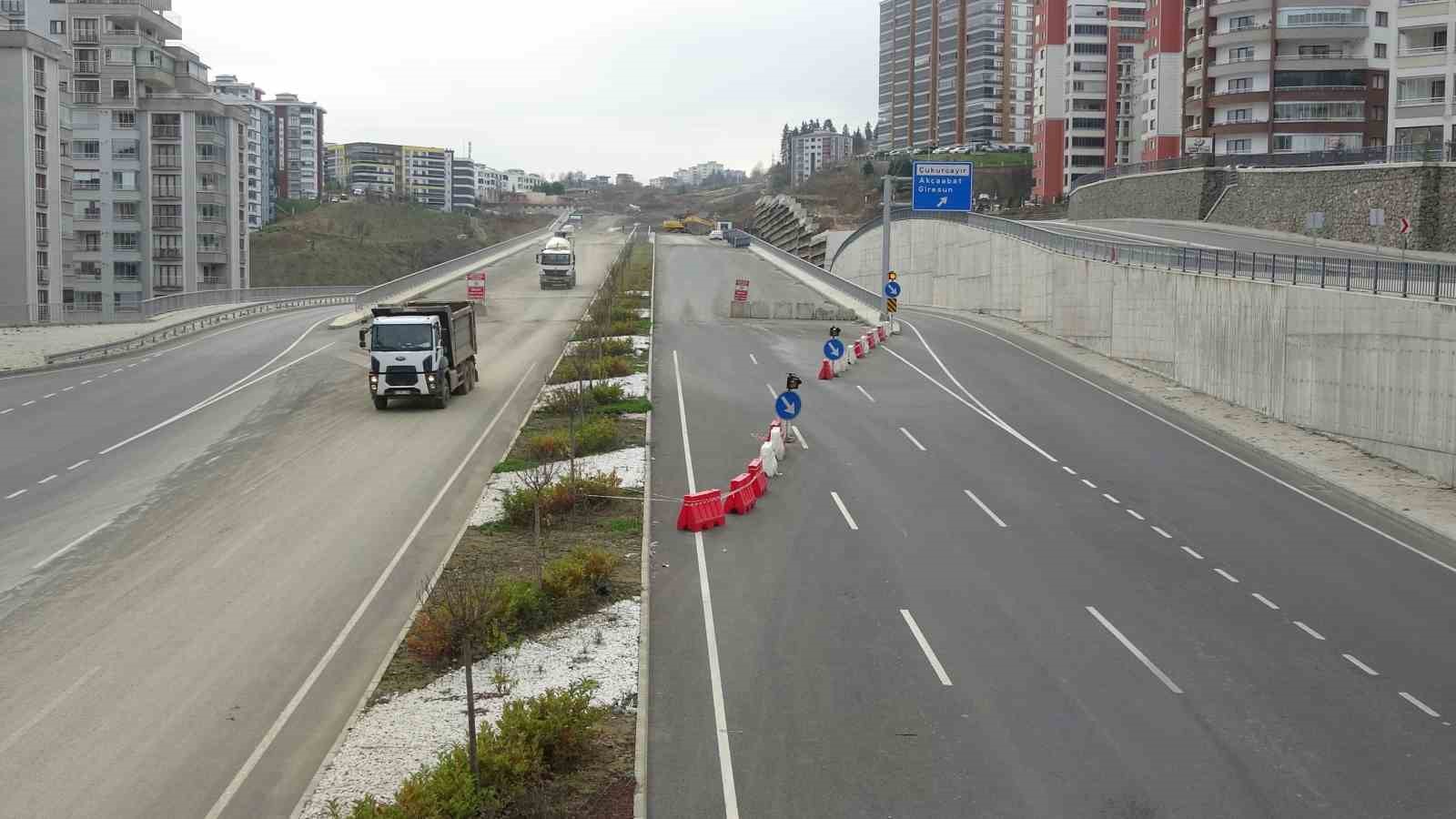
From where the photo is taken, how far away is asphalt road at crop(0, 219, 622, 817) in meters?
13.3

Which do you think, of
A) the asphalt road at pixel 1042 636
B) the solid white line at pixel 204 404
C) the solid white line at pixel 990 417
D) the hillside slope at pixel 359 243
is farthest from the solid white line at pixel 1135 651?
the hillside slope at pixel 359 243

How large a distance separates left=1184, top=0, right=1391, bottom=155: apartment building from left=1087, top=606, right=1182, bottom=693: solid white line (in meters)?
72.0

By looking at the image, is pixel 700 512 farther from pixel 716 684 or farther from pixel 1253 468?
pixel 1253 468

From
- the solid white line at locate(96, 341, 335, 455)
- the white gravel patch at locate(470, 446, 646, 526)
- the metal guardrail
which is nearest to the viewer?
the white gravel patch at locate(470, 446, 646, 526)

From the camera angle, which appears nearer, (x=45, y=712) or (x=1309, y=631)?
(x=45, y=712)

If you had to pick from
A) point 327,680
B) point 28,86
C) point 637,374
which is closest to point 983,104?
point 28,86

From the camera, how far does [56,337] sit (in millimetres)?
52094

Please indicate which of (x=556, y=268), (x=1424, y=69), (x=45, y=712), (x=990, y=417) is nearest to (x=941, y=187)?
(x=556, y=268)

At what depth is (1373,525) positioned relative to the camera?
24.1 meters

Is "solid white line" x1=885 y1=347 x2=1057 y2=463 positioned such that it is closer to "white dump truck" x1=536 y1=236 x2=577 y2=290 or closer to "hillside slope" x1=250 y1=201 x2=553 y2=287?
"white dump truck" x1=536 y1=236 x2=577 y2=290

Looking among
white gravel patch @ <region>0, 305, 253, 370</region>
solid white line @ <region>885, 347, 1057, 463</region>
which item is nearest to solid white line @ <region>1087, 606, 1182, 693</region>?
solid white line @ <region>885, 347, 1057, 463</region>

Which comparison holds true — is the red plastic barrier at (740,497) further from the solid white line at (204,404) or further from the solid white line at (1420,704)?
the solid white line at (204,404)

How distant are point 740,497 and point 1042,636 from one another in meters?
8.22

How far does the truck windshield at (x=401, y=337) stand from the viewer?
117 feet
